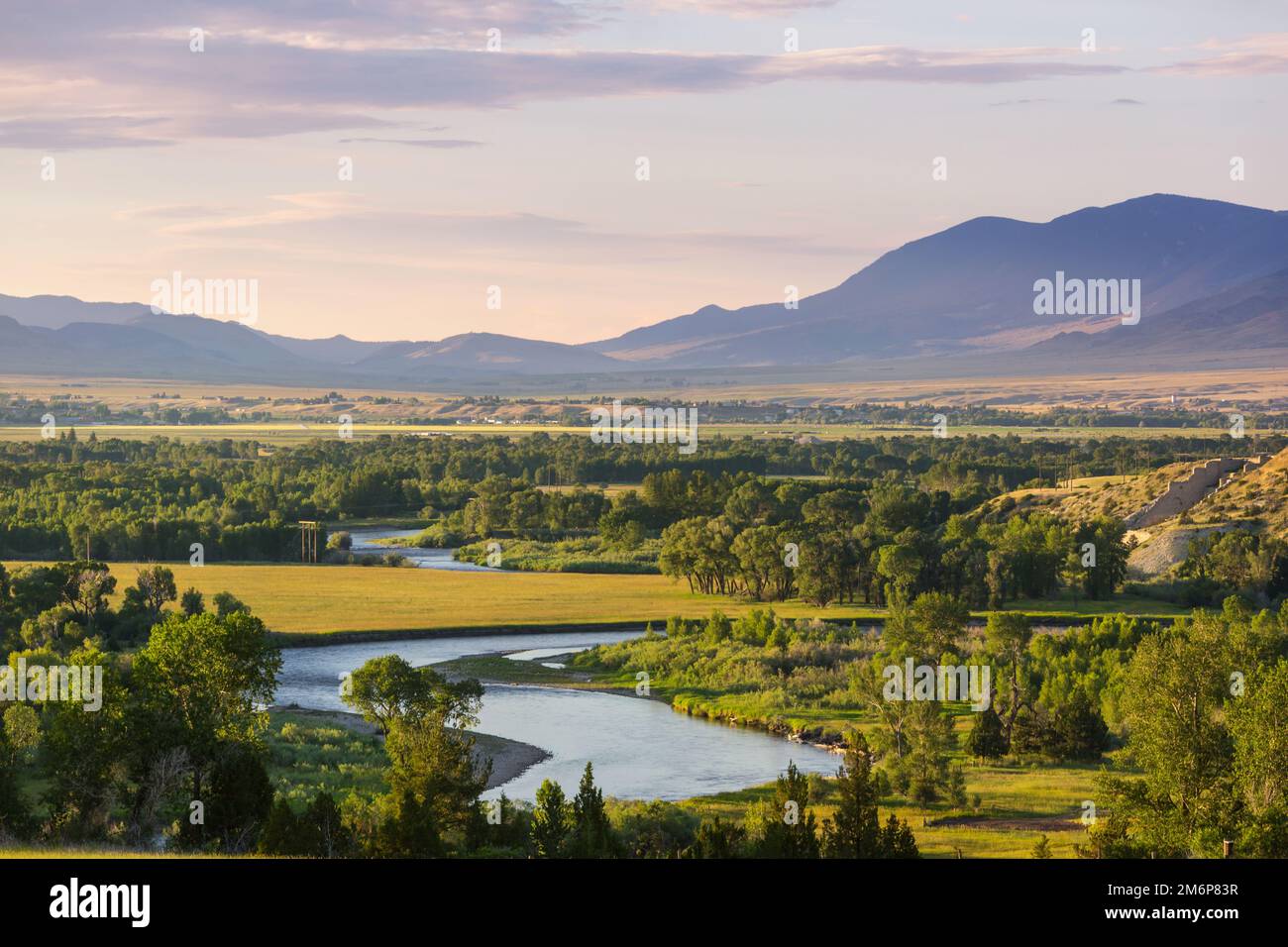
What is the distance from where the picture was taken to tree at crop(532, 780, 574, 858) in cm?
2752

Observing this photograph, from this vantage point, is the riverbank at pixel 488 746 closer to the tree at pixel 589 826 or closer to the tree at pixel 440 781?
the tree at pixel 440 781

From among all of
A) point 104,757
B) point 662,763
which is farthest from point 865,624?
point 104,757

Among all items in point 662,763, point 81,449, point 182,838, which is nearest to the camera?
point 182,838

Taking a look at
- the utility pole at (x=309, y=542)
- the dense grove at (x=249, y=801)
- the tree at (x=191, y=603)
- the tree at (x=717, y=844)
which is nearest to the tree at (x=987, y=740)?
the dense grove at (x=249, y=801)

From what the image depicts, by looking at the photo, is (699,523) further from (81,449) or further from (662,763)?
(81,449)

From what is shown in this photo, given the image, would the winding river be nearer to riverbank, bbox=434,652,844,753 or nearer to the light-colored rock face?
riverbank, bbox=434,652,844,753

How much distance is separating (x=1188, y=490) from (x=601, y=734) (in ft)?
220

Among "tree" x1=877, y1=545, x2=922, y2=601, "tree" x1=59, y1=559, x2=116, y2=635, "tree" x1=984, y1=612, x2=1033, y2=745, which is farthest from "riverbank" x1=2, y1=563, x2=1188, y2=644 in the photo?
"tree" x1=984, y1=612, x2=1033, y2=745

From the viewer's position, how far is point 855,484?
4936 inches

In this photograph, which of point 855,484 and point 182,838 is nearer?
point 182,838

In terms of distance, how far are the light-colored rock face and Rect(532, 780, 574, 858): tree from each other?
7560 cm
